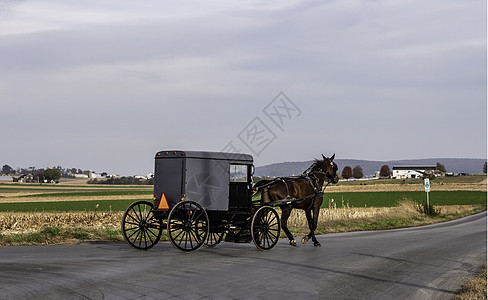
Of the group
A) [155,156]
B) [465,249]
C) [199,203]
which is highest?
[155,156]

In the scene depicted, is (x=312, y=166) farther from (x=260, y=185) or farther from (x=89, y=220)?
(x=89, y=220)

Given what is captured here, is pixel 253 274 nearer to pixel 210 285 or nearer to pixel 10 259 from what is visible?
pixel 210 285

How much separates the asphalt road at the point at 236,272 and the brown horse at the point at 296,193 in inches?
31.6

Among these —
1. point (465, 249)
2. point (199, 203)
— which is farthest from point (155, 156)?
point (465, 249)

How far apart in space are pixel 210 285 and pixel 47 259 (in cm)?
470

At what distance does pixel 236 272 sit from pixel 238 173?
5045 millimetres

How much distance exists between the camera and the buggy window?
16094 millimetres

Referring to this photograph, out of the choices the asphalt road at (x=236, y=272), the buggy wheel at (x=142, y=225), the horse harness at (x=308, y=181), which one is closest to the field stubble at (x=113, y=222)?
the buggy wheel at (x=142, y=225)

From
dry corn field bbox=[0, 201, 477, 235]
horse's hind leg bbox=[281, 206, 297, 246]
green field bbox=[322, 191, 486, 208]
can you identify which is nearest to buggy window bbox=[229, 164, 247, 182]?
horse's hind leg bbox=[281, 206, 297, 246]

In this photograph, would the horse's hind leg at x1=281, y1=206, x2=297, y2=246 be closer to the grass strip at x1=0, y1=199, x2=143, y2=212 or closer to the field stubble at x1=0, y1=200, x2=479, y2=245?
the field stubble at x1=0, y1=200, x2=479, y2=245

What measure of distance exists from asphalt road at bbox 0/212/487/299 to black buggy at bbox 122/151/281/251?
589 mm

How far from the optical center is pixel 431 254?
15.6 metres

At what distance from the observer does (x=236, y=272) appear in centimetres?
1153

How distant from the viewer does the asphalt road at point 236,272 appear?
368 inches
